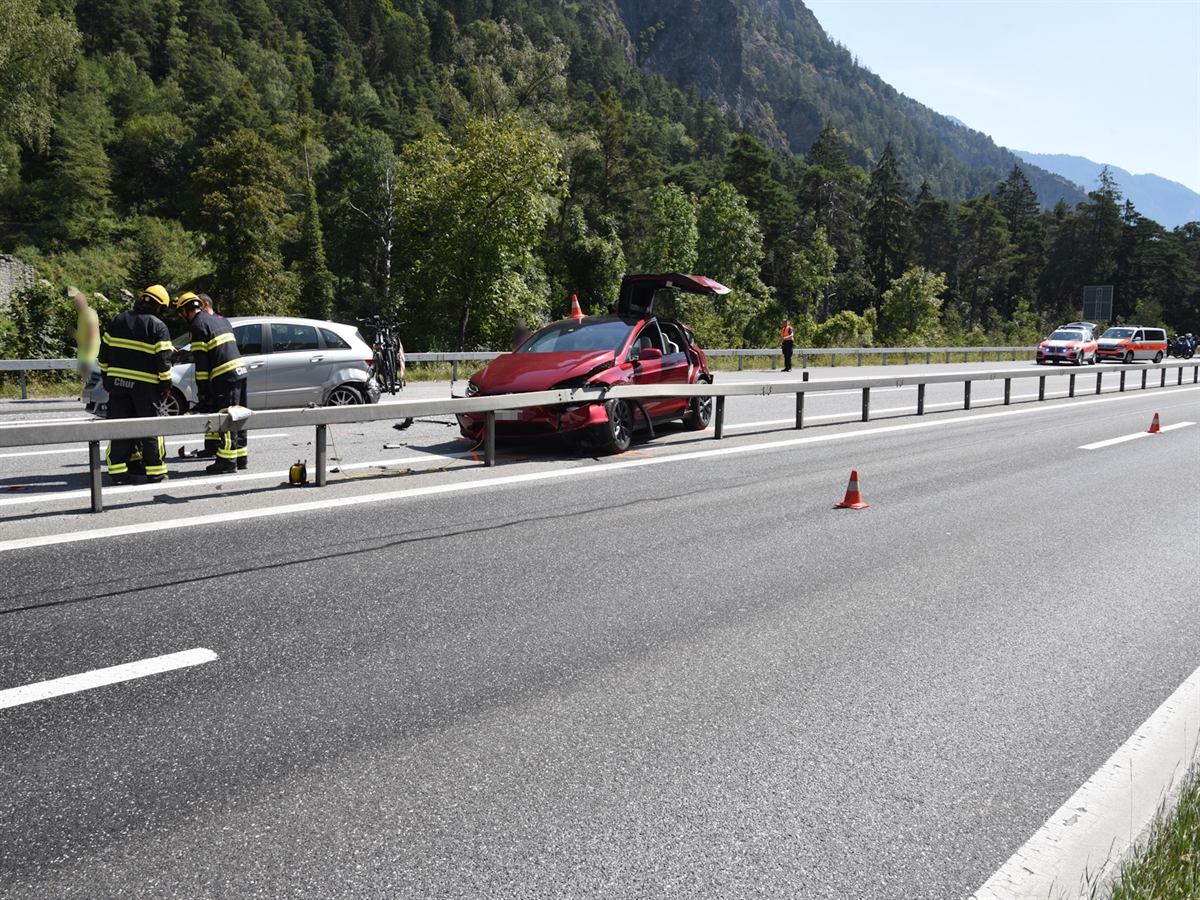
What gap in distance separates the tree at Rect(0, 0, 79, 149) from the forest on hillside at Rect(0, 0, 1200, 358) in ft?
0.28

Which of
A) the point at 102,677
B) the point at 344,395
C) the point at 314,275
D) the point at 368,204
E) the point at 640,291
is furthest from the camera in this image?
the point at 314,275

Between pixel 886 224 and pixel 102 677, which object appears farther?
pixel 886 224

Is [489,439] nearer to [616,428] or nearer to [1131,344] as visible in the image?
[616,428]

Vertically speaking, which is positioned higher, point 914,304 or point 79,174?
point 79,174

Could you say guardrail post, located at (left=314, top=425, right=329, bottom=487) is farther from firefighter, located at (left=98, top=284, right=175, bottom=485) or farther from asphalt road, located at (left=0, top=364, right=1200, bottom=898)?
firefighter, located at (left=98, top=284, right=175, bottom=485)

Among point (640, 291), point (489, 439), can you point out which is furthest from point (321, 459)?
point (640, 291)

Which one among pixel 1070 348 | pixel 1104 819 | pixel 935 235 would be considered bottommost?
pixel 1104 819

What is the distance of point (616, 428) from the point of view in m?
11.6

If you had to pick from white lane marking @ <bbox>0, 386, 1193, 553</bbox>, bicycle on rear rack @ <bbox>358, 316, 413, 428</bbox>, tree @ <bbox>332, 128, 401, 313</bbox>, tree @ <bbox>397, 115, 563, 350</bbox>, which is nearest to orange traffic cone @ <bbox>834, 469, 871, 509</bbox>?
white lane marking @ <bbox>0, 386, 1193, 553</bbox>

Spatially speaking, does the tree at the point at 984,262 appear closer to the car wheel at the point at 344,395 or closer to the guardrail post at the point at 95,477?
the car wheel at the point at 344,395

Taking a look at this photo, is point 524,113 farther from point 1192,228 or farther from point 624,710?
point 1192,228

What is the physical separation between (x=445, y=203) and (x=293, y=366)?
2303 cm

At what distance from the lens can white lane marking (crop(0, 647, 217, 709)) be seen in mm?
4004

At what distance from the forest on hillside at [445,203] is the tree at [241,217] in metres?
0.14
